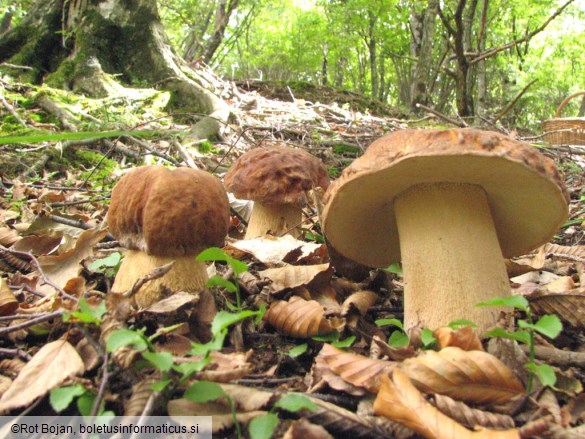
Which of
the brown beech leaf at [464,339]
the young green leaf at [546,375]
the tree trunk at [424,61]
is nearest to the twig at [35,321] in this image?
the brown beech leaf at [464,339]

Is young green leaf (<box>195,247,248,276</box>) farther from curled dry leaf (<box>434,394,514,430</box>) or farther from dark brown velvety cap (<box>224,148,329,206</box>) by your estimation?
dark brown velvety cap (<box>224,148,329,206</box>)

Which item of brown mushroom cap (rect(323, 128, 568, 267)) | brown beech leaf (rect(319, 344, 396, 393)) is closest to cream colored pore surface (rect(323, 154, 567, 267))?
brown mushroom cap (rect(323, 128, 568, 267))

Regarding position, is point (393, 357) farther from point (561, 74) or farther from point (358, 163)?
point (561, 74)

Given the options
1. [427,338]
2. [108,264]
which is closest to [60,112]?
[108,264]

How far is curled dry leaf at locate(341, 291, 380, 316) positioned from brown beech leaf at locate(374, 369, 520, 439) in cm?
66

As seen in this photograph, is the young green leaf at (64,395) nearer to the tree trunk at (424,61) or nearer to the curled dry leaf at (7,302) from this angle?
the curled dry leaf at (7,302)

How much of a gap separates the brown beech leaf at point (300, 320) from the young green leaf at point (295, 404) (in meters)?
0.56

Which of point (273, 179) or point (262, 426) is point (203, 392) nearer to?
point (262, 426)

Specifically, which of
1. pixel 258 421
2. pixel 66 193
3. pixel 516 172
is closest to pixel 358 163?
pixel 516 172

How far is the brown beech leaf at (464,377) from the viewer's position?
1.30 m

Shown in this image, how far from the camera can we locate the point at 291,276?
211 centimetres

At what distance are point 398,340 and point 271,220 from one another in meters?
1.49

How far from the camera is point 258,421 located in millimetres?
1123

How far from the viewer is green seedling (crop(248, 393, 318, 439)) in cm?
109
